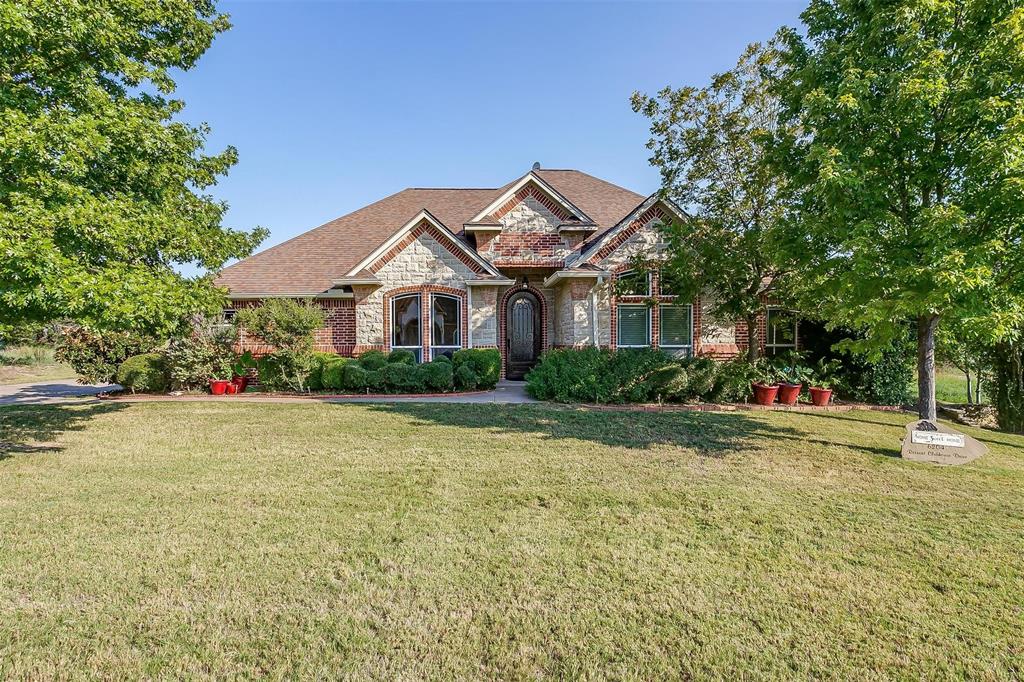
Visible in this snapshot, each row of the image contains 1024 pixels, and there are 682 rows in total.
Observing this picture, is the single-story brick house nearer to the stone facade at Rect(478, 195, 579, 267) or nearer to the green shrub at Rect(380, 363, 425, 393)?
the stone facade at Rect(478, 195, 579, 267)

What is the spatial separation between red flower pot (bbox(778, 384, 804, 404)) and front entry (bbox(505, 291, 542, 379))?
7.84 metres

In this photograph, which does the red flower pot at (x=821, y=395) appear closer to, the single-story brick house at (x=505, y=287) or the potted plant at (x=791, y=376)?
the potted plant at (x=791, y=376)

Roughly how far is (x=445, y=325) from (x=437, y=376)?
2642 millimetres

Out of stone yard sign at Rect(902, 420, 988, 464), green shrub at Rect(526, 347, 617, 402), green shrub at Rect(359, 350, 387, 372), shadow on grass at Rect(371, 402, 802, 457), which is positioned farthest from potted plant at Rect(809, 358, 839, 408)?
green shrub at Rect(359, 350, 387, 372)

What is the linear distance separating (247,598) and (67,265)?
17.3 ft

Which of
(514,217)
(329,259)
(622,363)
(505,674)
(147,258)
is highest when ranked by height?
(514,217)

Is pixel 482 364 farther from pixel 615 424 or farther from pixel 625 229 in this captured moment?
pixel 625 229

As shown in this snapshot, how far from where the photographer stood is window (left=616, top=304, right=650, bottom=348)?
1477 centimetres

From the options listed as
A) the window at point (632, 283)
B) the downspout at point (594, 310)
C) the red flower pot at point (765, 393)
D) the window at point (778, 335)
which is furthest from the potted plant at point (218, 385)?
the window at point (778, 335)

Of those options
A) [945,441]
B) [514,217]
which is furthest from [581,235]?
[945,441]

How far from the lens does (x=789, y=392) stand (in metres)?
11.7

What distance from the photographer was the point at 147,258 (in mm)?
8219

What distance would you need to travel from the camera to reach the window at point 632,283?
13.2 metres

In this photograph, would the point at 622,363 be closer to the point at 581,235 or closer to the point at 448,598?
the point at 581,235
